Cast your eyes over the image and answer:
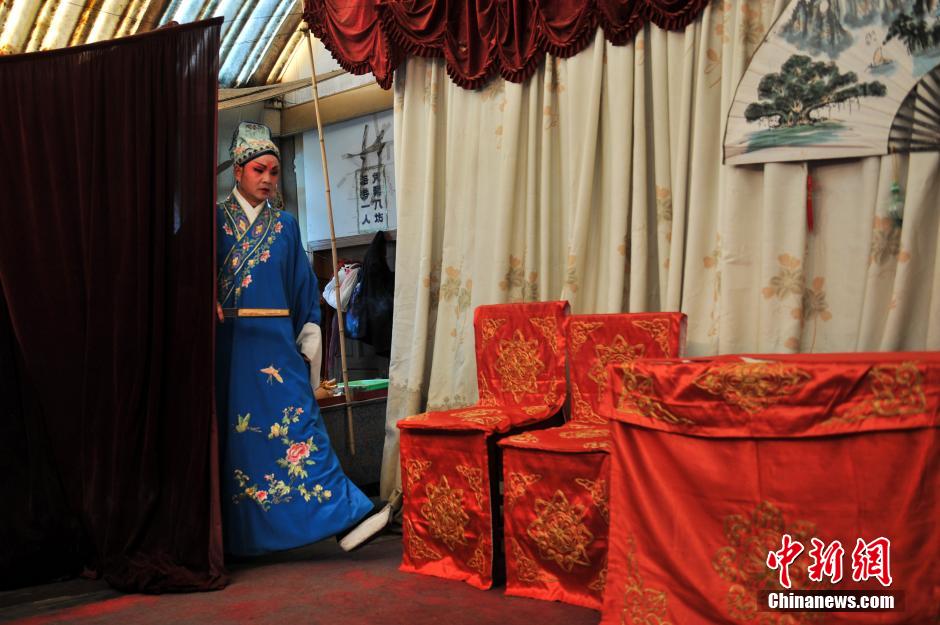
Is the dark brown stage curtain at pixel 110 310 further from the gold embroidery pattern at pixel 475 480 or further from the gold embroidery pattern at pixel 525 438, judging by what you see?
the gold embroidery pattern at pixel 525 438

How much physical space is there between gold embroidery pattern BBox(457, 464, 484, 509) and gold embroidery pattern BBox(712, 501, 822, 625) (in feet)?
2.81

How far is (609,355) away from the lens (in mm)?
2588

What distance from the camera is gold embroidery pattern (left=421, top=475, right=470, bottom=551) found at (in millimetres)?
2496

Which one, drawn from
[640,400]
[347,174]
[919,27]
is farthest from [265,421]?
[347,174]

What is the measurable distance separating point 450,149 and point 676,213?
1056mm

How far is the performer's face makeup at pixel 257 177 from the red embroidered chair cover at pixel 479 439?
0.88m

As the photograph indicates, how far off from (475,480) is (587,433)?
0.37m

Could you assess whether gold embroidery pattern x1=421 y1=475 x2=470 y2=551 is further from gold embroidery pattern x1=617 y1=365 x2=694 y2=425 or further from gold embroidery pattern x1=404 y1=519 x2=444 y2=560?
gold embroidery pattern x1=617 y1=365 x2=694 y2=425

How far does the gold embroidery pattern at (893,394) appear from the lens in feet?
5.22

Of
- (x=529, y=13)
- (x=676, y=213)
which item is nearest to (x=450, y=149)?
(x=529, y=13)

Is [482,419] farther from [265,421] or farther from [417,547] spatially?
[265,421]

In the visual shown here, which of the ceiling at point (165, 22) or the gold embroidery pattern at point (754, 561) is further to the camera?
the ceiling at point (165, 22)

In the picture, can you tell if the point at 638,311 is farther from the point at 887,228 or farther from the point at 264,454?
the point at 264,454

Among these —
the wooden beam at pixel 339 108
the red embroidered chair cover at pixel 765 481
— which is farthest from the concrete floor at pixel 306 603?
the wooden beam at pixel 339 108
